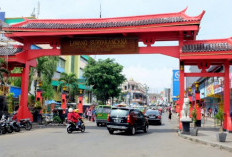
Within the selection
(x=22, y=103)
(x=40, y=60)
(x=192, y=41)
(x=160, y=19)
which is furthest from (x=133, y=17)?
(x=40, y=60)

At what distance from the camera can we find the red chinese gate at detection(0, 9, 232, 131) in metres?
18.7

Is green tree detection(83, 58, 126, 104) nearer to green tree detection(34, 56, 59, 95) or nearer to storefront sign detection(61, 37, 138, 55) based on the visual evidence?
green tree detection(34, 56, 59, 95)

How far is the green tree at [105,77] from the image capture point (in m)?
A: 40.1

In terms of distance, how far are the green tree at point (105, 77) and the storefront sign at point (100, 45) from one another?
1895 cm

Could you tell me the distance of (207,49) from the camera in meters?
18.6

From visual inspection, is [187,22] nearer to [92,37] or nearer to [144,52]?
[144,52]

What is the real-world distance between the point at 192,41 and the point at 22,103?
530 inches

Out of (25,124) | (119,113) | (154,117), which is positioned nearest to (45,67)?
(25,124)

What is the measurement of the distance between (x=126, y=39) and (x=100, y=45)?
1.98 m

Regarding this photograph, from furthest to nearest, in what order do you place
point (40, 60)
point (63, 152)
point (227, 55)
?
point (40, 60)
point (227, 55)
point (63, 152)

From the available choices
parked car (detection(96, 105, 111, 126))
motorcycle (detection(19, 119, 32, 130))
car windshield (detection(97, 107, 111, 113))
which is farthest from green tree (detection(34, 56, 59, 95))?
motorcycle (detection(19, 119, 32, 130))

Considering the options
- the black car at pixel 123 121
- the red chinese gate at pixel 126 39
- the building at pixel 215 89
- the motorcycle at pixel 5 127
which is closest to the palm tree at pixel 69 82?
the building at pixel 215 89

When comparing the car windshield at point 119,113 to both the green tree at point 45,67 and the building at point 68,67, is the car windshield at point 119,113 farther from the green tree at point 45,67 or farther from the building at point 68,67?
the building at point 68,67

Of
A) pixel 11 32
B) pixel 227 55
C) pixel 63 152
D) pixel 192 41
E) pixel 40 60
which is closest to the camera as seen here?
pixel 63 152
